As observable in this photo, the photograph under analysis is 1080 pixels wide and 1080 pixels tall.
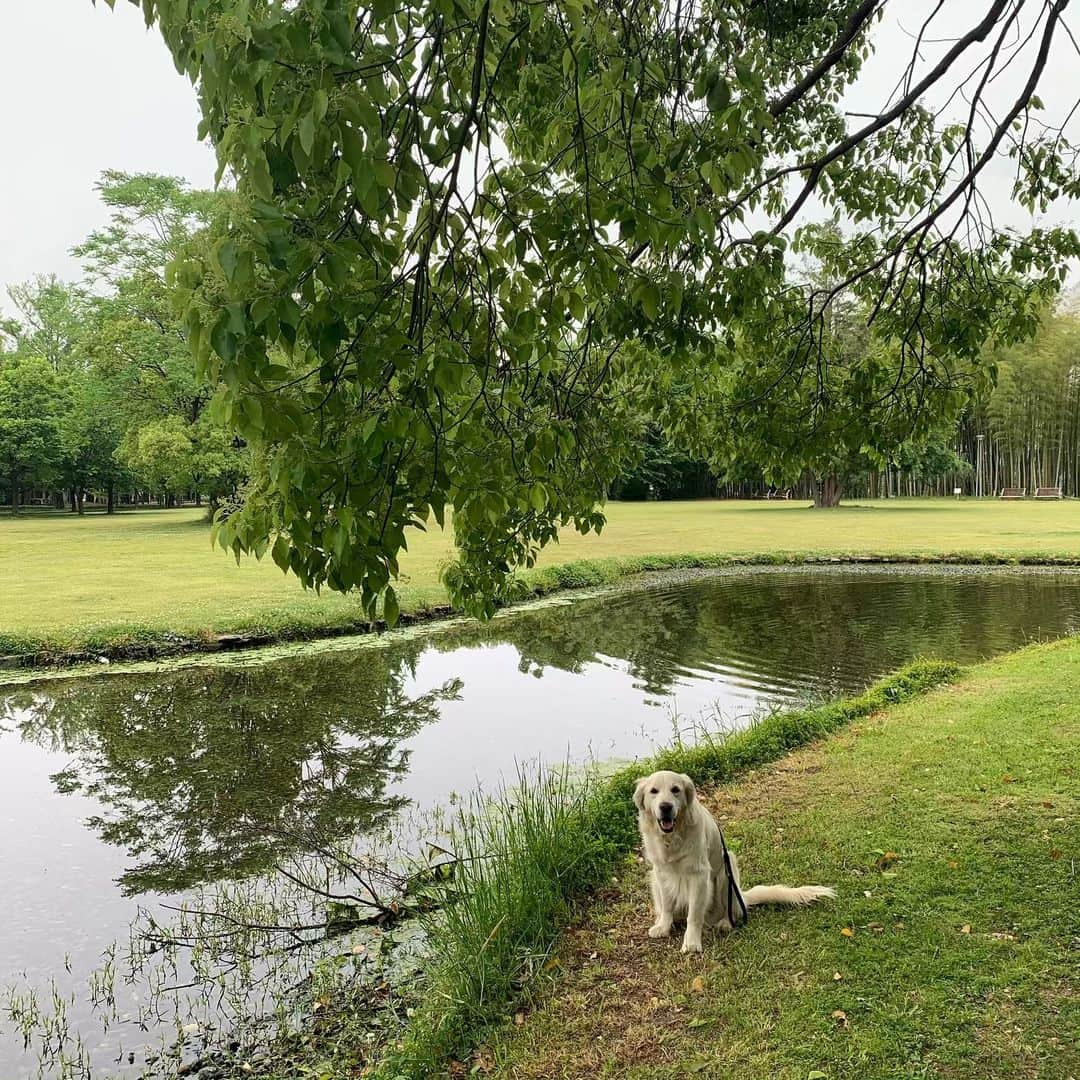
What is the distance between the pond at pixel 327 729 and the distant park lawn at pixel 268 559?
2271 millimetres

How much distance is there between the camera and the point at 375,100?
221 centimetres

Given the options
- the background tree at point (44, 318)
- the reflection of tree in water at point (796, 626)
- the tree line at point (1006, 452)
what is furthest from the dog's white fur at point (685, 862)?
the background tree at point (44, 318)

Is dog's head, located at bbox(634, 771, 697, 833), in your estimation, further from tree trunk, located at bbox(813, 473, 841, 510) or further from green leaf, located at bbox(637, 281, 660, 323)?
tree trunk, located at bbox(813, 473, 841, 510)

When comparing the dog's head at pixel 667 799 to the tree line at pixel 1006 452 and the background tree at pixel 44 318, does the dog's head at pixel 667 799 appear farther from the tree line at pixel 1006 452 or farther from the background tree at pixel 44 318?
the background tree at pixel 44 318

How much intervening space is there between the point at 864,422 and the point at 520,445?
397 centimetres

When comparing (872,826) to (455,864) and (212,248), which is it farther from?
(212,248)

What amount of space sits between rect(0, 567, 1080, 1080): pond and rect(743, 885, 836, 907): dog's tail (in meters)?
3.52

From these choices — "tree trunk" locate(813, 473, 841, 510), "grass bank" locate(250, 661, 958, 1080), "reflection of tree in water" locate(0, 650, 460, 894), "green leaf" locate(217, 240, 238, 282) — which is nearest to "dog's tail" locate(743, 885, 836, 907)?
"grass bank" locate(250, 661, 958, 1080)

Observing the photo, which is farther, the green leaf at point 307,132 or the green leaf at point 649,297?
the green leaf at point 649,297

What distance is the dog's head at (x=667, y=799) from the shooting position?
4387 mm

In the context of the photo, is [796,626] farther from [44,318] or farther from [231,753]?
[44,318]

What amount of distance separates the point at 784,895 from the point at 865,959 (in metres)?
0.67

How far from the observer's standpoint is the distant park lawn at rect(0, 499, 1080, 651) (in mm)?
16391

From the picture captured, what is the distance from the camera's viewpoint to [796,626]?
17.8m
